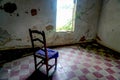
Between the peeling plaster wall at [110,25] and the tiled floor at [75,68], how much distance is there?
60cm

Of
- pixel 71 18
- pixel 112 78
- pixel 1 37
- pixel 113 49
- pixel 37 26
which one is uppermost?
pixel 71 18

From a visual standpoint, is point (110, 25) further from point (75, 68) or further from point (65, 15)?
point (75, 68)

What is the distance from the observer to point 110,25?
3680mm

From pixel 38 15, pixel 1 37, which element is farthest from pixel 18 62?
pixel 38 15

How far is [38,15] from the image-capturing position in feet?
11.0

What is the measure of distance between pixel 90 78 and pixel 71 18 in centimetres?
204

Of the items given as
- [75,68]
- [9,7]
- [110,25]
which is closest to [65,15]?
[110,25]

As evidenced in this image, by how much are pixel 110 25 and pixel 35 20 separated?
7.44 ft

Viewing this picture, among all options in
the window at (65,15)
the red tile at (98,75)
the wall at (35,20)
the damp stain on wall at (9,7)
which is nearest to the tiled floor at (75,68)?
the red tile at (98,75)

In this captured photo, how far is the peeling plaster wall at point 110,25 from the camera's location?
3.44 m

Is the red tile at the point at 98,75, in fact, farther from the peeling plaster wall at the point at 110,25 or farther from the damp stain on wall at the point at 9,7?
the damp stain on wall at the point at 9,7

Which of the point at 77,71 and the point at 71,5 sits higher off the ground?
the point at 71,5

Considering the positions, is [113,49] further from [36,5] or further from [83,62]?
[36,5]

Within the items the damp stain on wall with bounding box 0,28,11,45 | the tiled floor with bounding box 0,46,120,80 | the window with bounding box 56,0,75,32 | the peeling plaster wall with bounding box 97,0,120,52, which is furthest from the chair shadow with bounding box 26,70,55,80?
the peeling plaster wall with bounding box 97,0,120,52
